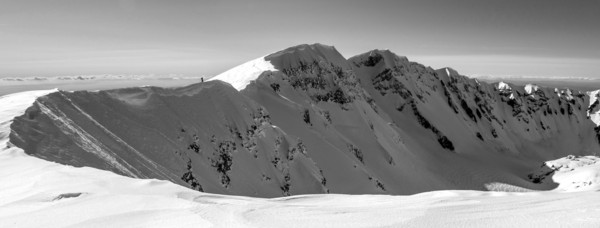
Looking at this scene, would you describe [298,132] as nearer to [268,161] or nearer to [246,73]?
[268,161]

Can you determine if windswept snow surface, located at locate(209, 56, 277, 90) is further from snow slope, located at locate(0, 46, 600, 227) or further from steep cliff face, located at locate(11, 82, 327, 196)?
steep cliff face, located at locate(11, 82, 327, 196)

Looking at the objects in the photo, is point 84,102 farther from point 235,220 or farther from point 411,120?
point 411,120

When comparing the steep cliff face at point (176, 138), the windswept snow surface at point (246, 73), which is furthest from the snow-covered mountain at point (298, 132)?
the windswept snow surface at point (246, 73)

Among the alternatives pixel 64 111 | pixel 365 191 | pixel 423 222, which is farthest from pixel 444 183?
pixel 423 222

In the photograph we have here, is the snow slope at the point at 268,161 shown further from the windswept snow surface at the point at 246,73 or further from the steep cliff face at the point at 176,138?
the windswept snow surface at the point at 246,73

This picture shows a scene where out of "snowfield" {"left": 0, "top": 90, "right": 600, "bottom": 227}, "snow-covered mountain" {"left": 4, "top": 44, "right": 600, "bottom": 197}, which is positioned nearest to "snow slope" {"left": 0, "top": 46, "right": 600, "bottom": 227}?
"snowfield" {"left": 0, "top": 90, "right": 600, "bottom": 227}

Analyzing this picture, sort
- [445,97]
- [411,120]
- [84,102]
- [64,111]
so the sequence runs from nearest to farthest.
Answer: [64,111] < [84,102] < [411,120] < [445,97]
